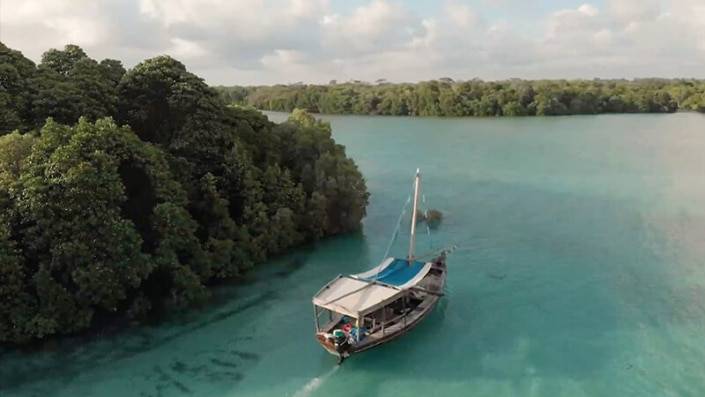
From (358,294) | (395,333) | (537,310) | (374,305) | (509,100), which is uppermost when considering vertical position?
(509,100)

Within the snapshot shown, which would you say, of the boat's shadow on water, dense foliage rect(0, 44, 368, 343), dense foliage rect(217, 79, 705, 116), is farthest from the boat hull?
dense foliage rect(217, 79, 705, 116)

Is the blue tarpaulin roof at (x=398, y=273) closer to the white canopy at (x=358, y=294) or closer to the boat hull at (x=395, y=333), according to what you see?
the white canopy at (x=358, y=294)

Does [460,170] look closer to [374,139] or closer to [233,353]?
[374,139]

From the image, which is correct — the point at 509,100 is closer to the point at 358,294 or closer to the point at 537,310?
the point at 537,310

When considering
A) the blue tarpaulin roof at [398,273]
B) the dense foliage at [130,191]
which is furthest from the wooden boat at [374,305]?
the dense foliage at [130,191]

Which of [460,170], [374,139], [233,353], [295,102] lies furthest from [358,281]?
[295,102]

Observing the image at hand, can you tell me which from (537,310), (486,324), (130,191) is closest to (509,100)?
(537,310)

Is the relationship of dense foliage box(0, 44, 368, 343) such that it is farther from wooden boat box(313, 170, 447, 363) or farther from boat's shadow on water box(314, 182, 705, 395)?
boat's shadow on water box(314, 182, 705, 395)

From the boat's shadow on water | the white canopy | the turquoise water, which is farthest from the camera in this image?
the white canopy
